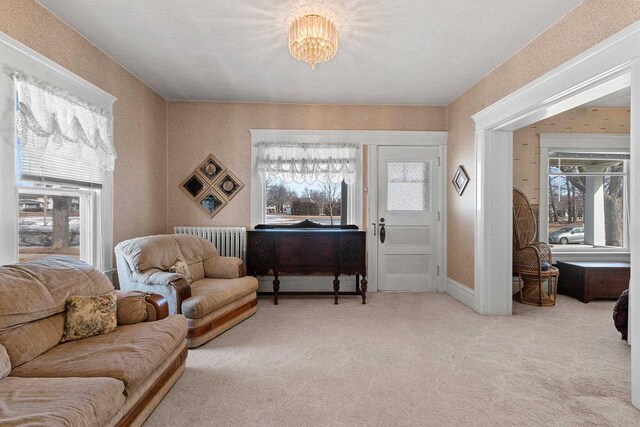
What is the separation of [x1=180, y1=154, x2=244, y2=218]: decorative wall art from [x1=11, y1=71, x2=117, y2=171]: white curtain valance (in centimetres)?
149

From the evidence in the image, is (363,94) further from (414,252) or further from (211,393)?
(211,393)

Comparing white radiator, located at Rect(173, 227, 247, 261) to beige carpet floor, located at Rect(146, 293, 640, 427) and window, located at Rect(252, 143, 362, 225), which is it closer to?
window, located at Rect(252, 143, 362, 225)

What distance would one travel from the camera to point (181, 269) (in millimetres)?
3459

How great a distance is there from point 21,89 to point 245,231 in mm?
2733

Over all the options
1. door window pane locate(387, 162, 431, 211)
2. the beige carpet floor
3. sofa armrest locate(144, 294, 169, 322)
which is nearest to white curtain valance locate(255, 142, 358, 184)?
door window pane locate(387, 162, 431, 211)

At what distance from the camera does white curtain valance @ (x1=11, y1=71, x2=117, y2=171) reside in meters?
2.36

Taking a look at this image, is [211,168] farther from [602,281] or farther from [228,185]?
[602,281]

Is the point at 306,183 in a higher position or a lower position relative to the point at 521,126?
lower

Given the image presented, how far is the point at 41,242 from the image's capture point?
2.69m

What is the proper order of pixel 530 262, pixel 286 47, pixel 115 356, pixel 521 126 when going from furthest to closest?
pixel 530 262, pixel 521 126, pixel 286 47, pixel 115 356

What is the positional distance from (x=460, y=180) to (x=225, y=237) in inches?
129

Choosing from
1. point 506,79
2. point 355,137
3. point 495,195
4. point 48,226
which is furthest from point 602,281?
point 48,226

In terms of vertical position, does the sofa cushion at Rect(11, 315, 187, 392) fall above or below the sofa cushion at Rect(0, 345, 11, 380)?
below

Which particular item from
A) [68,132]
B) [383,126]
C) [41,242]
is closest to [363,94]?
[383,126]
